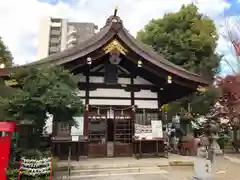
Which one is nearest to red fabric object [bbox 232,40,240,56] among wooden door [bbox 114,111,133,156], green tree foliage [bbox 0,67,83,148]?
wooden door [bbox 114,111,133,156]

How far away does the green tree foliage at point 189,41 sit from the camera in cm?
1683

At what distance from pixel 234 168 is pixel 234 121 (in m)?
5.98

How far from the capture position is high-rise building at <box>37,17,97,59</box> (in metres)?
64.3

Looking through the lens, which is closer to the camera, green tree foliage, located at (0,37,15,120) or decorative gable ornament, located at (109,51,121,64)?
green tree foliage, located at (0,37,15,120)

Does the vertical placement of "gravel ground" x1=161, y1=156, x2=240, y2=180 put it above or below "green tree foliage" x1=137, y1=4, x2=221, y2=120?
below

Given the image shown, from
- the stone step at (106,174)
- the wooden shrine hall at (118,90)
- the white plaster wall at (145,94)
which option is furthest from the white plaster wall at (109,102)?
the stone step at (106,174)

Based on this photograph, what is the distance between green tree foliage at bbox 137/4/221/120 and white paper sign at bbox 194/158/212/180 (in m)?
8.95

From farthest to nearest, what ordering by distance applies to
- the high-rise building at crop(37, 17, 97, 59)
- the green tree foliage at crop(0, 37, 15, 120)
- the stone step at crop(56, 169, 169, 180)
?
the high-rise building at crop(37, 17, 97, 59), the green tree foliage at crop(0, 37, 15, 120), the stone step at crop(56, 169, 169, 180)

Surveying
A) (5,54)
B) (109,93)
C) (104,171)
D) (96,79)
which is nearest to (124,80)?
(109,93)

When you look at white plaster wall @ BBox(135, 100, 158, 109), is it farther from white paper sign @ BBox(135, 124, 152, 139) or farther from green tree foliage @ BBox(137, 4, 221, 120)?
green tree foliage @ BBox(137, 4, 221, 120)

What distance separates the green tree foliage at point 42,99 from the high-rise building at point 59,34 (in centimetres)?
5921

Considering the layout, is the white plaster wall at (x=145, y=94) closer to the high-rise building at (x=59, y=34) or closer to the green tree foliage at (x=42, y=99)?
the green tree foliage at (x=42, y=99)

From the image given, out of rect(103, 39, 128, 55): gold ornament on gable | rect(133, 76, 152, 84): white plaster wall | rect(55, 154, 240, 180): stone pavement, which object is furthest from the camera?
rect(133, 76, 152, 84): white plaster wall

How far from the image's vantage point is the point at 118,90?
35.1 ft
